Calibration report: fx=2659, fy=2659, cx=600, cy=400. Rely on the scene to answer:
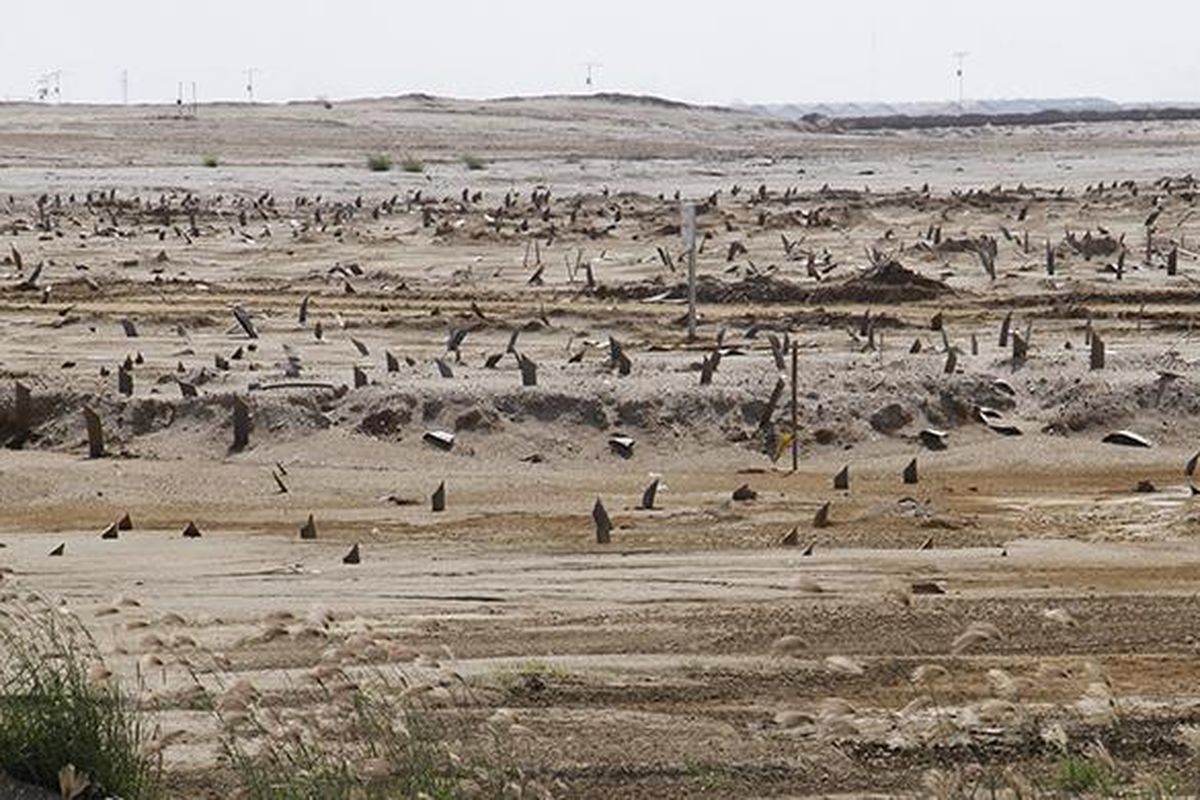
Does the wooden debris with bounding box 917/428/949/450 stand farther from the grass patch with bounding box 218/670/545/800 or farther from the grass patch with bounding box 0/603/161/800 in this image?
the grass patch with bounding box 0/603/161/800

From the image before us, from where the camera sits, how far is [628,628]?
10.3 meters

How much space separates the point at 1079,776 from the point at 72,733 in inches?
113

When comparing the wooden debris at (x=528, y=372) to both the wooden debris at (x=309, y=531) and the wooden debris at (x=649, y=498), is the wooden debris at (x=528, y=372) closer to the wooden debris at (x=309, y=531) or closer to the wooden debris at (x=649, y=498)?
the wooden debris at (x=649, y=498)

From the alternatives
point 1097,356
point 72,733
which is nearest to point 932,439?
point 1097,356

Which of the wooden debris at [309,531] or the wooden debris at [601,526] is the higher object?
the wooden debris at [601,526]

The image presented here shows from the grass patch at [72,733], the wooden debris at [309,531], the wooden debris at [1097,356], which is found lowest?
the wooden debris at [309,531]

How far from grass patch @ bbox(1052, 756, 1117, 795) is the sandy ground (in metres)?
0.10

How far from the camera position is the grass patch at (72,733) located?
291 inches

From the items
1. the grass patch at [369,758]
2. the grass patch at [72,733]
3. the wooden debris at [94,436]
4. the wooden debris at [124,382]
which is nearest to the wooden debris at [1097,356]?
the wooden debris at [124,382]

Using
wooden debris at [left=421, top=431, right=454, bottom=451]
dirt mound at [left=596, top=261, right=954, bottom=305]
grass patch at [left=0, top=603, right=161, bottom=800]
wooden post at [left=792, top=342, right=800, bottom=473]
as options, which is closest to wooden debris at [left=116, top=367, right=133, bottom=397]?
wooden debris at [left=421, top=431, right=454, bottom=451]

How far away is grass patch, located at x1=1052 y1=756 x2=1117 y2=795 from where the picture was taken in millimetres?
7598

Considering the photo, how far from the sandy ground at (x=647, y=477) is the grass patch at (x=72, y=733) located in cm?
28

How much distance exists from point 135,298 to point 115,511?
8.87 m

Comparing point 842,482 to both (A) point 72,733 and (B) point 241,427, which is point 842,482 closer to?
(B) point 241,427
